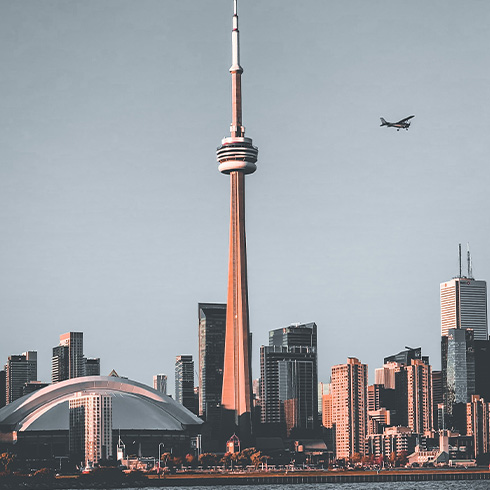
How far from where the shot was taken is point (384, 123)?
17662 cm
